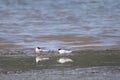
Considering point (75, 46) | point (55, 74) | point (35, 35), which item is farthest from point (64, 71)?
point (35, 35)

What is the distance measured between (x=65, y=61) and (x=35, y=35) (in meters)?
6.95


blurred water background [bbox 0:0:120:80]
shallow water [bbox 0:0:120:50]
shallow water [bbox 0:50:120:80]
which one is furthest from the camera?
shallow water [bbox 0:0:120:50]

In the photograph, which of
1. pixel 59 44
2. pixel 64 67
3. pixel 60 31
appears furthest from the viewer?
pixel 60 31

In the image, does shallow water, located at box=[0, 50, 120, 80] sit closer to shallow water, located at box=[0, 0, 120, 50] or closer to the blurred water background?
the blurred water background

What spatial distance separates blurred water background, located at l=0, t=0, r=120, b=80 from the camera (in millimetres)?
11500

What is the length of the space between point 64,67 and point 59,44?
5.58m

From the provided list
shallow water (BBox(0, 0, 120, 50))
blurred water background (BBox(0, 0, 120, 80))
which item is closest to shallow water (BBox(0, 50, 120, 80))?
blurred water background (BBox(0, 0, 120, 80))

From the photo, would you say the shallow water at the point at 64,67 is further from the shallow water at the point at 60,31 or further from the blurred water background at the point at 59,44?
the shallow water at the point at 60,31

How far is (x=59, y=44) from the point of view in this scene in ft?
58.7

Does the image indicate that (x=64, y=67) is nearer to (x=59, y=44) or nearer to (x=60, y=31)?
(x=59, y=44)

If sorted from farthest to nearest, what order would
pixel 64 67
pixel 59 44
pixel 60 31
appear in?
pixel 60 31 → pixel 59 44 → pixel 64 67

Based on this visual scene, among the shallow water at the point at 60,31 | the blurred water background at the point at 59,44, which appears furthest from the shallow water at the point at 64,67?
the shallow water at the point at 60,31

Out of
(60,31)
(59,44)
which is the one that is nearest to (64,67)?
(59,44)

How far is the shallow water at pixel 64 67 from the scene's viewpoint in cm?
1102
